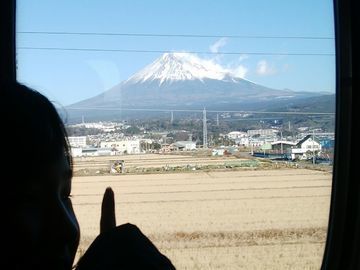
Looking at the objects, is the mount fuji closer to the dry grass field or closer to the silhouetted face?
the dry grass field

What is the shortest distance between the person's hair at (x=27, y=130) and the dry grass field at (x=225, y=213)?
87 cm

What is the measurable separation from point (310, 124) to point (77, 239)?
4.37 feet

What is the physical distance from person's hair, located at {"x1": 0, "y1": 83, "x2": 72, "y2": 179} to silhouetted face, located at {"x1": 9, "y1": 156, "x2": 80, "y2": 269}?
24mm

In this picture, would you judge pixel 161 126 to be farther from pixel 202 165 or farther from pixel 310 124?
pixel 310 124

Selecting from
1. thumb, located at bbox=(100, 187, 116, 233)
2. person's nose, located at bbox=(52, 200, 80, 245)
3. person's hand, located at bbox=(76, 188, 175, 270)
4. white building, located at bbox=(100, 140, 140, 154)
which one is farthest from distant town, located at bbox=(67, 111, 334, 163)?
person's nose, located at bbox=(52, 200, 80, 245)

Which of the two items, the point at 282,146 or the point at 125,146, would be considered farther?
the point at 282,146

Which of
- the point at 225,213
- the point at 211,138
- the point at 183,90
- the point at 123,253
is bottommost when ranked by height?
the point at 225,213

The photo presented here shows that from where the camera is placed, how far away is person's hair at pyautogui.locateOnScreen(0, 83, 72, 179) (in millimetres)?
677

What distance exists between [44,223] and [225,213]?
5.53 ft

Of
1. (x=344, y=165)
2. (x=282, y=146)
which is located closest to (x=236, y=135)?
(x=282, y=146)

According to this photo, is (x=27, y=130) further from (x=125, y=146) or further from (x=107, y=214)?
(x=125, y=146)

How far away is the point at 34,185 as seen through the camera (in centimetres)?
70

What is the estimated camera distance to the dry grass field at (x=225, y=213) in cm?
178

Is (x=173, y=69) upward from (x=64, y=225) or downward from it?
upward
